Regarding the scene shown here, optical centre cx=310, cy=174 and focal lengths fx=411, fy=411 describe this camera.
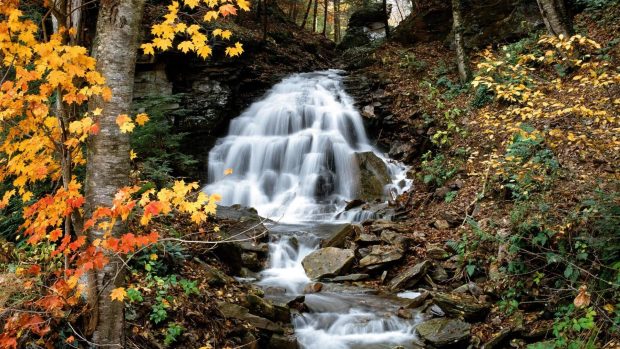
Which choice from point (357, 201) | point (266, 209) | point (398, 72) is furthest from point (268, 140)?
point (398, 72)

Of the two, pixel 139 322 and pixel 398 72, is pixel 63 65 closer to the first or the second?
pixel 139 322

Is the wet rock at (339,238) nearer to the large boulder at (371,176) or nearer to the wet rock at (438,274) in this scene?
the wet rock at (438,274)

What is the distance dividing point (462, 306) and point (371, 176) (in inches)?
249

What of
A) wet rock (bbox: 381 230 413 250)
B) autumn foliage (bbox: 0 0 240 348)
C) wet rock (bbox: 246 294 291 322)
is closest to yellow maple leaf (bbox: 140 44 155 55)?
autumn foliage (bbox: 0 0 240 348)

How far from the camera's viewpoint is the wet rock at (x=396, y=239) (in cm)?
809

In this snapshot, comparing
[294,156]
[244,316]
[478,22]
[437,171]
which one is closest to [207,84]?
[294,156]

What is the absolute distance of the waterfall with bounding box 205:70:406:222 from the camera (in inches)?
476

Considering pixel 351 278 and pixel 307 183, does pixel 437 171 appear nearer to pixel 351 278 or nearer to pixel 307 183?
pixel 307 183

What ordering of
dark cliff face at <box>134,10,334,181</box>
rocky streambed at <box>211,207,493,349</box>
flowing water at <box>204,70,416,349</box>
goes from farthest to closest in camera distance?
dark cliff face at <box>134,10,334,181</box> → flowing water at <box>204,70,416,349</box> → rocky streambed at <box>211,207,493,349</box>

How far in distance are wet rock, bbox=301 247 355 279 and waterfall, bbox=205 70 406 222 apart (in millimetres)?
2772

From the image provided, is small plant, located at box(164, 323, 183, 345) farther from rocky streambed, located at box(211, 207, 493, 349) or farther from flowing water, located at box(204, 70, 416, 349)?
flowing water, located at box(204, 70, 416, 349)

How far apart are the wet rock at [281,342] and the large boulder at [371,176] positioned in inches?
258

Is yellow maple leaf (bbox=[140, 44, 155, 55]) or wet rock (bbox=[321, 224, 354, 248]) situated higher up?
yellow maple leaf (bbox=[140, 44, 155, 55])

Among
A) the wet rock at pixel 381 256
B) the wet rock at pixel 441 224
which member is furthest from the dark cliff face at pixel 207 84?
the wet rock at pixel 441 224
